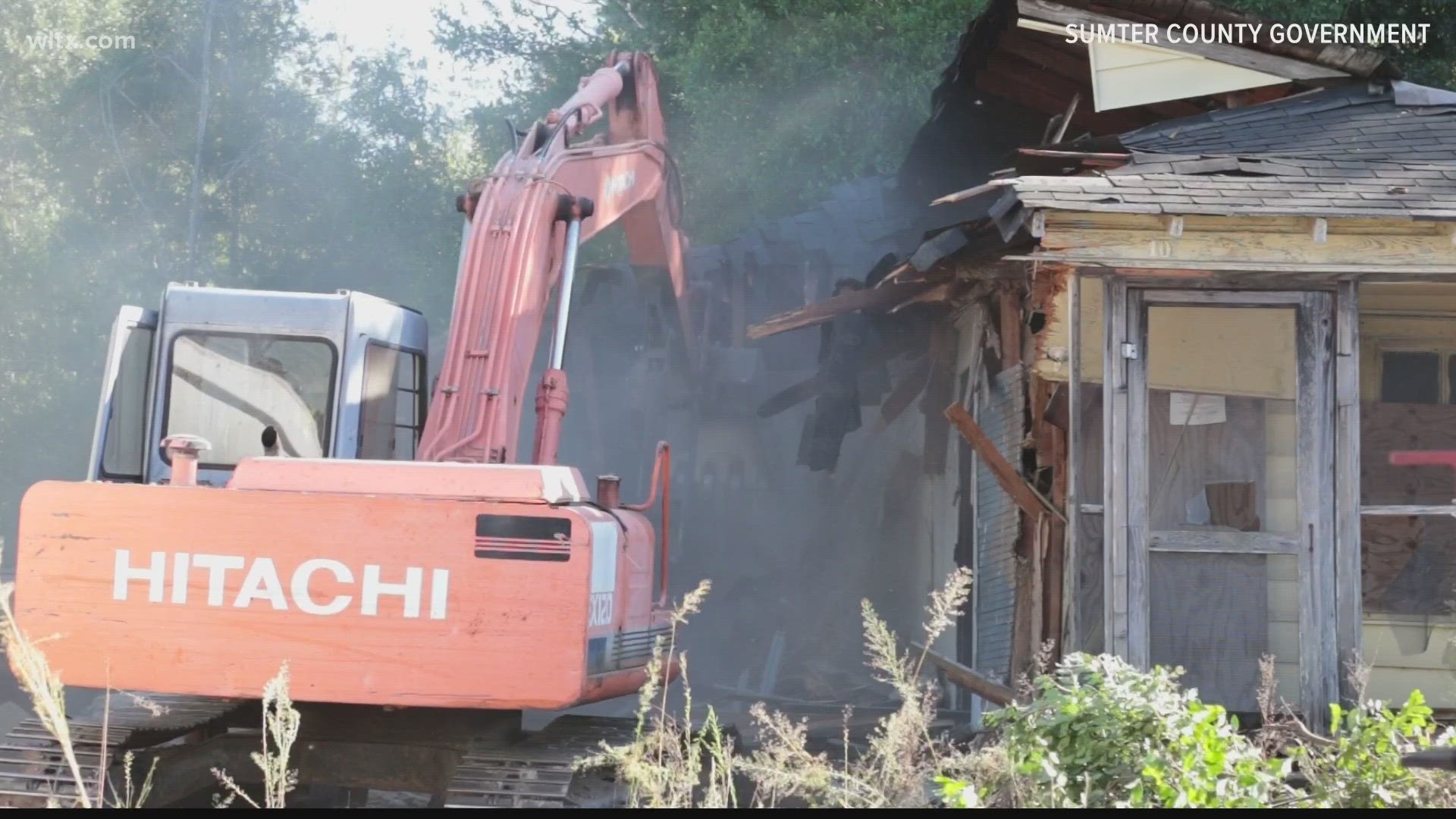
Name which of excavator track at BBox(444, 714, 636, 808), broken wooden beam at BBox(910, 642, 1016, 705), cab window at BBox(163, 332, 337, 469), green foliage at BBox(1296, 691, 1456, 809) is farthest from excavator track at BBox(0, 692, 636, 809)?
green foliage at BBox(1296, 691, 1456, 809)

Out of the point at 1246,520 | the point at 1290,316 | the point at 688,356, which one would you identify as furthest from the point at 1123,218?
the point at 688,356

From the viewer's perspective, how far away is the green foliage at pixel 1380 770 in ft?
17.6

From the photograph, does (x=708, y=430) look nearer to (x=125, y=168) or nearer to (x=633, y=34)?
(x=633, y=34)

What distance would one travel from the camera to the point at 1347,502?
26.0 feet

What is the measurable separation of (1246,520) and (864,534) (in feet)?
26.0

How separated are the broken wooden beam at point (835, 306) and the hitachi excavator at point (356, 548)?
1.88 metres

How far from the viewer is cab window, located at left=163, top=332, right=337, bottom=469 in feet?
A: 27.6

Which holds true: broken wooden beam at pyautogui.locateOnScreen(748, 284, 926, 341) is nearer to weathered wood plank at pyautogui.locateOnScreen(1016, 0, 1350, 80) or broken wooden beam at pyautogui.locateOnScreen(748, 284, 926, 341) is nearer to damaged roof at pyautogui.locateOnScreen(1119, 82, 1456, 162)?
weathered wood plank at pyautogui.locateOnScreen(1016, 0, 1350, 80)

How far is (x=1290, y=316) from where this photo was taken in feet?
26.4

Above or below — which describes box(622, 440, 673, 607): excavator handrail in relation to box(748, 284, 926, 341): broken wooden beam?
below

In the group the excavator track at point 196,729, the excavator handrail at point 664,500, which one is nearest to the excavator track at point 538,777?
the excavator track at point 196,729

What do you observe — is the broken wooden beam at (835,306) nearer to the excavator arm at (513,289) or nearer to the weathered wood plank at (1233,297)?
the excavator arm at (513,289)

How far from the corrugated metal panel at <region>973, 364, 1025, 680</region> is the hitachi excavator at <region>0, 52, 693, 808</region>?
2.56 meters

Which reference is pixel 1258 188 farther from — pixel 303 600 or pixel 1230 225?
pixel 303 600
